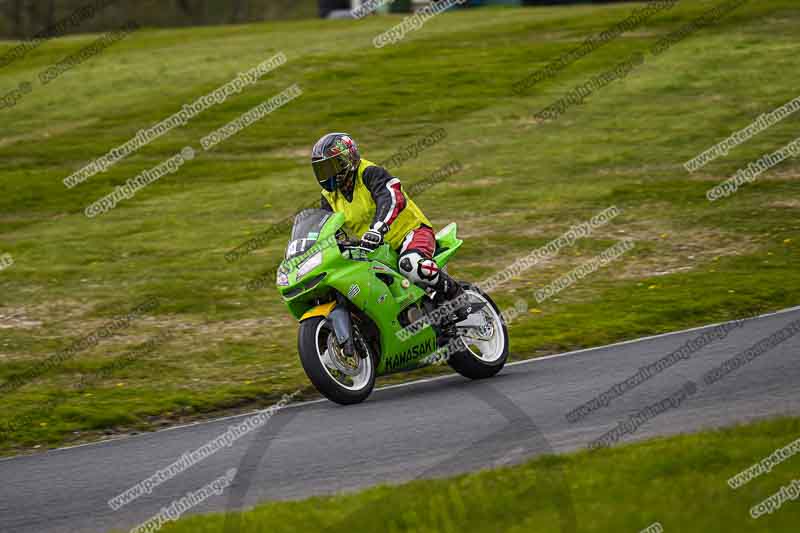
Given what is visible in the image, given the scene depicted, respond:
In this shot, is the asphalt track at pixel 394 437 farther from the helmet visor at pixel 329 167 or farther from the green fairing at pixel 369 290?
the helmet visor at pixel 329 167

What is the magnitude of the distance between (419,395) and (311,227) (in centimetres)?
170

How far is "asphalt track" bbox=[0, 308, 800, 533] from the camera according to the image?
7.58m

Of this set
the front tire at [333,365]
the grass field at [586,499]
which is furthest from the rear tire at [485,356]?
the grass field at [586,499]

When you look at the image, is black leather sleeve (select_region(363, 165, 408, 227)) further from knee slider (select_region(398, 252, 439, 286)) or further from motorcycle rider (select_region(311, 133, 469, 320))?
knee slider (select_region(398, 252, 439, 286))

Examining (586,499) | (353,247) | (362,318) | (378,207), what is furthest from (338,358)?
(586,499)

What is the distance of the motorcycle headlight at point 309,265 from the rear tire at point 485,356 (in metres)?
1.63

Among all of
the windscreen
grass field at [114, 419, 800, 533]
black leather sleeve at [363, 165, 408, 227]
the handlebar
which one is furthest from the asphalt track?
black leather sleeve at [363, 165, 408, 227]

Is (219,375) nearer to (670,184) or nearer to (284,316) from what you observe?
(284,316)

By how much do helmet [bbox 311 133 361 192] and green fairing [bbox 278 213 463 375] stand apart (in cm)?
40

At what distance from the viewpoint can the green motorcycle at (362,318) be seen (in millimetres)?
9578

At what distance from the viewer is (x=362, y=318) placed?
32.9 ft

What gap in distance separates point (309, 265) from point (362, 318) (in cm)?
73

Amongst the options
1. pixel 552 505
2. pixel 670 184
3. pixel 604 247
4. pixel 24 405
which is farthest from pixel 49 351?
pixel 670 184

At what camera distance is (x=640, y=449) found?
7.41 meters
